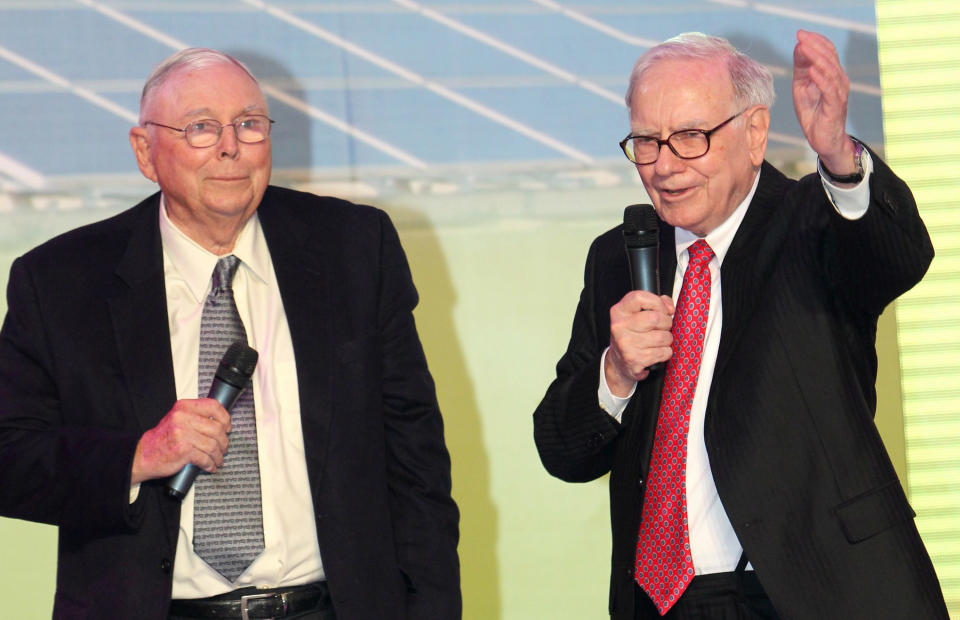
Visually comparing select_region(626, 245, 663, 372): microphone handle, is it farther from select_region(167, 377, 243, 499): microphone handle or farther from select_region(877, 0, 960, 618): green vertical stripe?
select_region(877, 0, 960, 618): green vertical stripe

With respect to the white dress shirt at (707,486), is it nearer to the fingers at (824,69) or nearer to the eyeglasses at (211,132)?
the fingers at (824,69)

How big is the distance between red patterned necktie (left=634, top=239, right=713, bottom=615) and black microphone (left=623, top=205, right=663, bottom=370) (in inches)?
6.8

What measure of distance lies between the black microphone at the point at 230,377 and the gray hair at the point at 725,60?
93 cm

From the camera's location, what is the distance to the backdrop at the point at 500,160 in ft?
11.7

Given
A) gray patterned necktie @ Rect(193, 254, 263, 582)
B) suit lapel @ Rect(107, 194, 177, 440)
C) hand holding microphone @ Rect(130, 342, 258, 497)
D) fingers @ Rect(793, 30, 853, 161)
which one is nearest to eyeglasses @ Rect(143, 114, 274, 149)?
suit lapel @ Rect(107, 194, 177, 440)

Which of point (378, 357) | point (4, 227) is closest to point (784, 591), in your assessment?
point (378, 357)

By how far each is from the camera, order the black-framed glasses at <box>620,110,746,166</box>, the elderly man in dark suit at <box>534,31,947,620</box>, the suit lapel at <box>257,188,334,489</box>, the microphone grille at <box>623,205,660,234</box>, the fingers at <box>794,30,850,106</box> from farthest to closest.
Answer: the suit lapel at <box>257,188,334,489</box> < the black-framed glasses at <box>620,110,746,166</box> < the microphone grille at <box>623,205,660,234</box> < the elderly man in dark suit at <box>534,31,947,620</box> < the fingers at <box>794,30,850,106</box>

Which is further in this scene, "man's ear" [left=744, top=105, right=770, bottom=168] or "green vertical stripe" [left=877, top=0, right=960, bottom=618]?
"green vertical stripe" [left=877, top=0, right=960, bottom=618]

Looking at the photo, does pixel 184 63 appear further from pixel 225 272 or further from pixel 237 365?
pixel 237 365

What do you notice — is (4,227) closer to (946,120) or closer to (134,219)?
(134,219)

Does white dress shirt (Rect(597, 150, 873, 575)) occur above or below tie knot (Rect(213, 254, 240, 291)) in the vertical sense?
below

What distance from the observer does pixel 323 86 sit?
356 cm

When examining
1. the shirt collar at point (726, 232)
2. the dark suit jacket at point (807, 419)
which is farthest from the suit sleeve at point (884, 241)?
the shirt collar at point (726, 232)

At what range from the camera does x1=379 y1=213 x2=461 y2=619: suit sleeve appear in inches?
97.5
